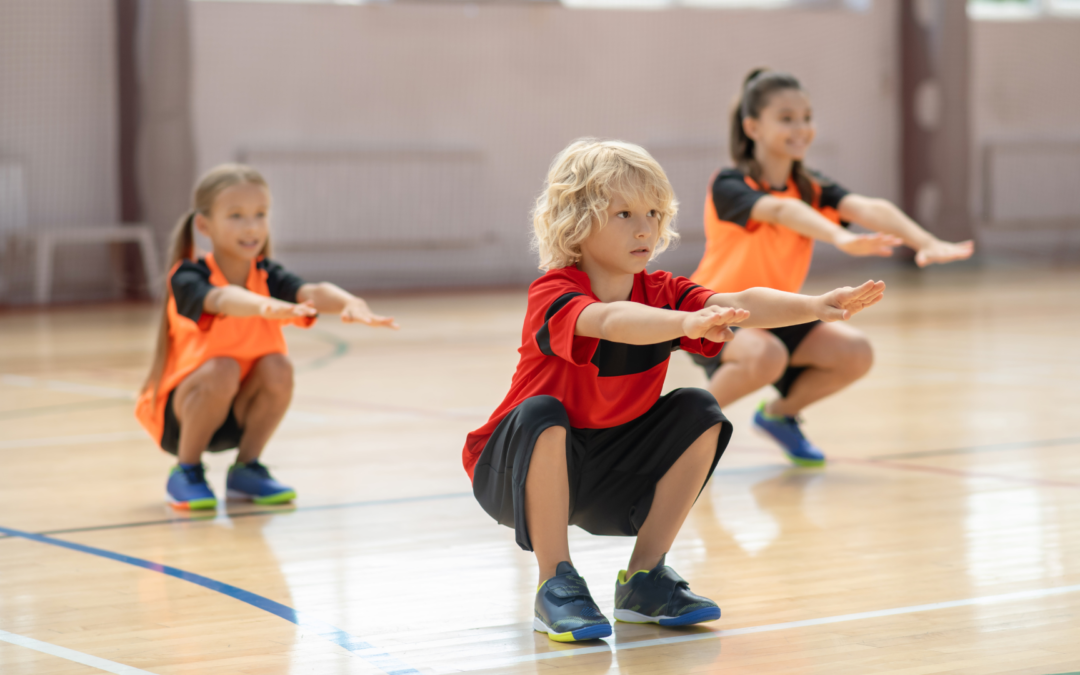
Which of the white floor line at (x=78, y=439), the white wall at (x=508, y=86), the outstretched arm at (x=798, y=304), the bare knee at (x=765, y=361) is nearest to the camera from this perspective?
the outstretched arm at (x=798, y=304)

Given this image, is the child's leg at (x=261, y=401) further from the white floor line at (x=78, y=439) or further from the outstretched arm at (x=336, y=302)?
the white floor line at (x=78, y=439)

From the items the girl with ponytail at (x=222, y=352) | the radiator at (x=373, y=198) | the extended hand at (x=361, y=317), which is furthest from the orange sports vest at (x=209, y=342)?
the radiator at (x=373, y=198)

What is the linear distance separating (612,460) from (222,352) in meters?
1.27

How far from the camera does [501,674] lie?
6.07 ft

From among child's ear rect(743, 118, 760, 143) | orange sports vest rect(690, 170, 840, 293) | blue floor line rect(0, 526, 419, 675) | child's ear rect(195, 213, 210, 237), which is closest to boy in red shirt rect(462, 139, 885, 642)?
blue floor line rect(0, 526, 419, 675)

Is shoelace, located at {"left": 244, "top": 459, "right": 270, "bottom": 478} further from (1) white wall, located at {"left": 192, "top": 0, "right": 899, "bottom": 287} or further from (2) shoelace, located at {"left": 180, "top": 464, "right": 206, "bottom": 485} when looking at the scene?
(1) white wall, located at {"left": 192, "top": 0, "right": 899, "bottom": 287}

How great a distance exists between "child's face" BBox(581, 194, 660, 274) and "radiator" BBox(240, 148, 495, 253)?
8.16 metres

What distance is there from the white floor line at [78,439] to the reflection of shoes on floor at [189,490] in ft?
3.30

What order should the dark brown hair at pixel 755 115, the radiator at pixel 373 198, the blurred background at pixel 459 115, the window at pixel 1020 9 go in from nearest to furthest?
the dark brown hair at pixel 755 115
the blurred background at pixel 459 115
the radiator at pixel 373 198
the window at pixel 1020 9

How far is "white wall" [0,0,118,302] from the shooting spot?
9625mm

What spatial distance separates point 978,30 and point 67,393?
9583 mm

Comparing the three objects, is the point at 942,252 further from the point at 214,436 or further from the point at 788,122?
the point at 214,436

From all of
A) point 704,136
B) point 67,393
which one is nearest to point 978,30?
Result: point 704,136

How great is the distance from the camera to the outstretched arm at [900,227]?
116 inches
